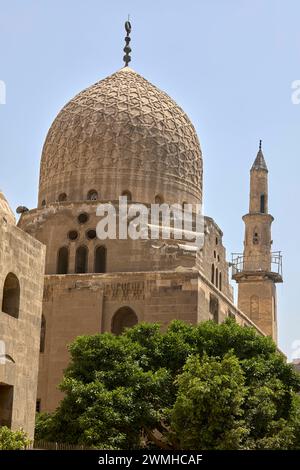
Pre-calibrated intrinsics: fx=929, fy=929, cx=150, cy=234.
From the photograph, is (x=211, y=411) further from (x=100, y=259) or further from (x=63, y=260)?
(x=63, y=260)

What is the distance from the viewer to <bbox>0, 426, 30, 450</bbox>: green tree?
17.4 meters

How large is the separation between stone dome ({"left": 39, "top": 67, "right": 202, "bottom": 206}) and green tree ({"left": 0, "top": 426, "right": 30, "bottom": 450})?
13328mm

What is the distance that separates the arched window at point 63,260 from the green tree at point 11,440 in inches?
443

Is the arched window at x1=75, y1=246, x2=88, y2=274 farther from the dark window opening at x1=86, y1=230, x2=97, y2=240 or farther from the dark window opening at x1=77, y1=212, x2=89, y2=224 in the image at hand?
the dark window opening at x1=77, y1=212, x2=89, y2=224

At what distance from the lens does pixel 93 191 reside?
30.5 m

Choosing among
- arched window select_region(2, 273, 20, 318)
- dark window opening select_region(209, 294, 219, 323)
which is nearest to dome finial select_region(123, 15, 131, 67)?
dark window opening select_region(209, 294, 219, 323)

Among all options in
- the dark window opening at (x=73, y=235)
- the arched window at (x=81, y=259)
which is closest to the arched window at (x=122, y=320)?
the arched window at (x=81, y=259)

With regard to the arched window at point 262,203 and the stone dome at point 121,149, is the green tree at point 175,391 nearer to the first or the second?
the stone dome at point 121,149

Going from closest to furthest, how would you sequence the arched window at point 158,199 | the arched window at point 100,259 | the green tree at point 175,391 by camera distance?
1. the green tree at point 175,391
2. the arched window at point 100,259
3. the arched window at point 158,199

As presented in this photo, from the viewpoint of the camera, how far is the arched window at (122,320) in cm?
2698

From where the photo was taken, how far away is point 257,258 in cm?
3759
